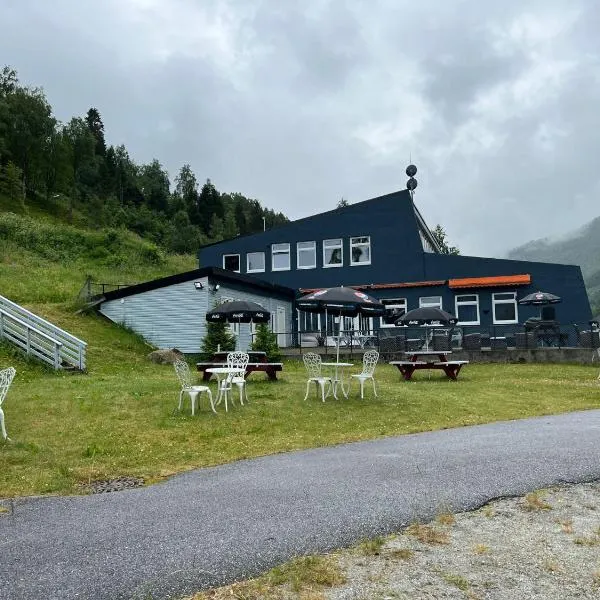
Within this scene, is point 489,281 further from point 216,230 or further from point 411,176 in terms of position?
point 216,230

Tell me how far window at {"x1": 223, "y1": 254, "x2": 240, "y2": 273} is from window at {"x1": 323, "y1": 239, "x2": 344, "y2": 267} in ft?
17.4

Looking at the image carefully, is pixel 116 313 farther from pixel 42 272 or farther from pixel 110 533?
pixel 110 533

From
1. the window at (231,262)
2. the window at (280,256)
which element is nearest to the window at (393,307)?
the window at (280,256)

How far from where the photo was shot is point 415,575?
3398 millimetres

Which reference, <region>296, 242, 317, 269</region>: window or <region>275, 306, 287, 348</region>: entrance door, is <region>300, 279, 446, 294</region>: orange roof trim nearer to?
<region>296, 242, 317, 269</region>: window

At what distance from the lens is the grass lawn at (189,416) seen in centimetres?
665

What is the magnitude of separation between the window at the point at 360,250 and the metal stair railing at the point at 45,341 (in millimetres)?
17454

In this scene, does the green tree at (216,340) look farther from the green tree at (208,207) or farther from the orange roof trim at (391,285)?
the green tree at (208,207)

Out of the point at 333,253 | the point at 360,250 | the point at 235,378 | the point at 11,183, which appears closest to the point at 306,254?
the point at 333,253

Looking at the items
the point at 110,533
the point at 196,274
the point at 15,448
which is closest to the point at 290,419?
the point at 15,448

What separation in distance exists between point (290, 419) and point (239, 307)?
25.0 ft

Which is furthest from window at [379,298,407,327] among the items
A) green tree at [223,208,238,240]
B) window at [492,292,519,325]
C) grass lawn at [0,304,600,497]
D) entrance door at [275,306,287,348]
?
green tree at [223,208,238,240]

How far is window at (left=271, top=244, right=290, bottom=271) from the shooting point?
3259 cm

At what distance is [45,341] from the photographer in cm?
1722
